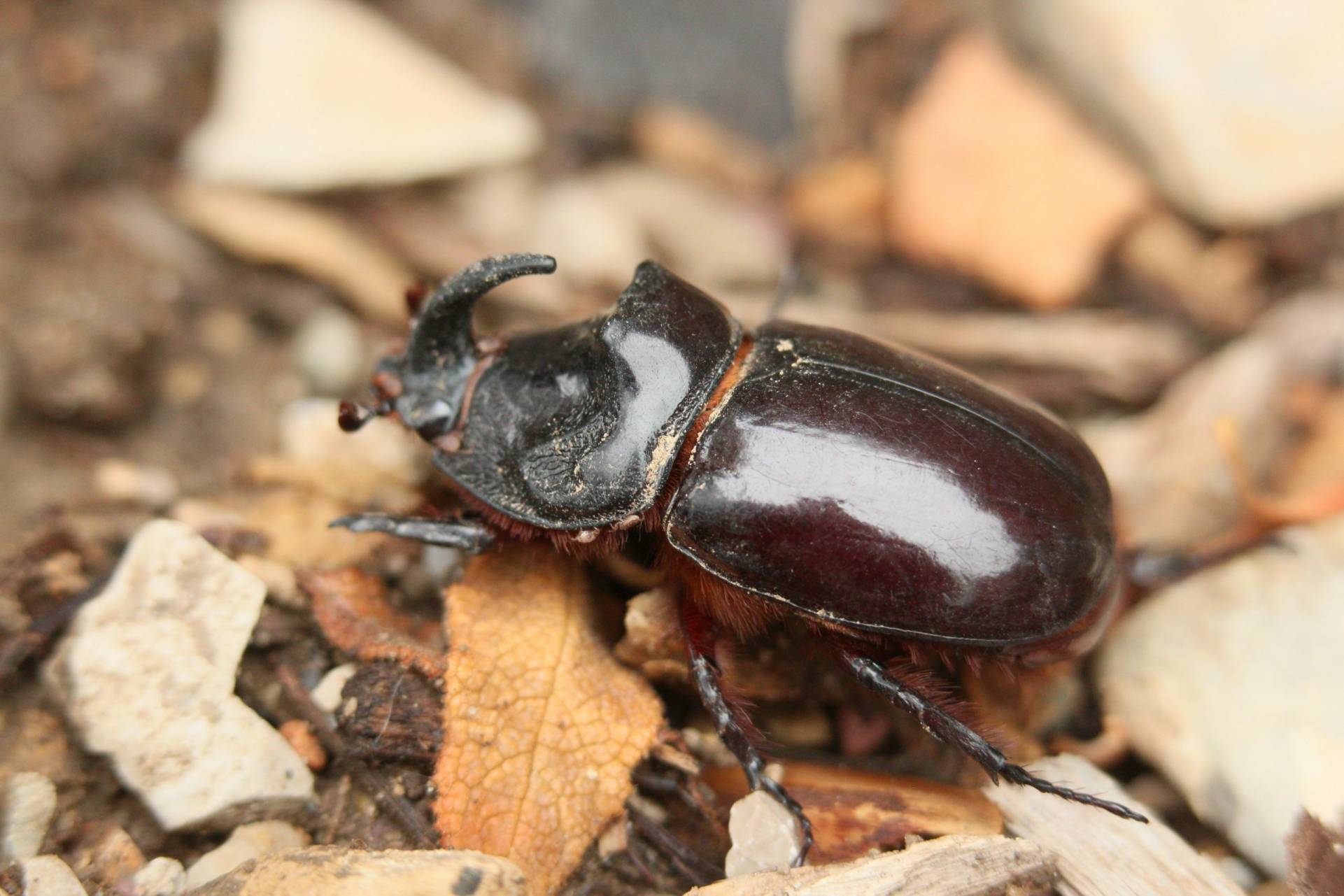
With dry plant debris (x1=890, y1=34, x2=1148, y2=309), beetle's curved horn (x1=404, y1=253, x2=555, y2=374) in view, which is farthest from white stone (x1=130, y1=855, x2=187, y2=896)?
dry plant debris (x1=890, y1=34, x2=1148, y2=309)

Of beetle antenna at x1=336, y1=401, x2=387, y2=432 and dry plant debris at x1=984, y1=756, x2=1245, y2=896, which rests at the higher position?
dry plant debris at x1=984, y1=756, x2=1245, y2=896

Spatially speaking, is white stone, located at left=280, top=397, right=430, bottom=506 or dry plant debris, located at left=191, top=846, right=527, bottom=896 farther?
white stone, located at left=280, top=397, right=430, bottom=506

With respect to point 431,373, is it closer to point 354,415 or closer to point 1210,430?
point 354,415

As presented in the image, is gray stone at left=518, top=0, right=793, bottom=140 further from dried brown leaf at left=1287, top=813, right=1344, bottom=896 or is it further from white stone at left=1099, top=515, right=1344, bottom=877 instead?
dried brown leaf at left=1287, top=813, right=1344, bottom=896

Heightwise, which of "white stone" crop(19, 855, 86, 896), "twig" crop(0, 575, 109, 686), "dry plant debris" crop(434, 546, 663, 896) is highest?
"dry plant debris" crop(434, 546, 663, 896)

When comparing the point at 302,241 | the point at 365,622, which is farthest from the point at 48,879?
the point at 302,241

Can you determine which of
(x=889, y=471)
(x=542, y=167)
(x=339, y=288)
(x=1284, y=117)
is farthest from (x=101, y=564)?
→ (x=1284, y=117)

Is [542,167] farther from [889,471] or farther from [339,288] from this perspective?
[889,471]
